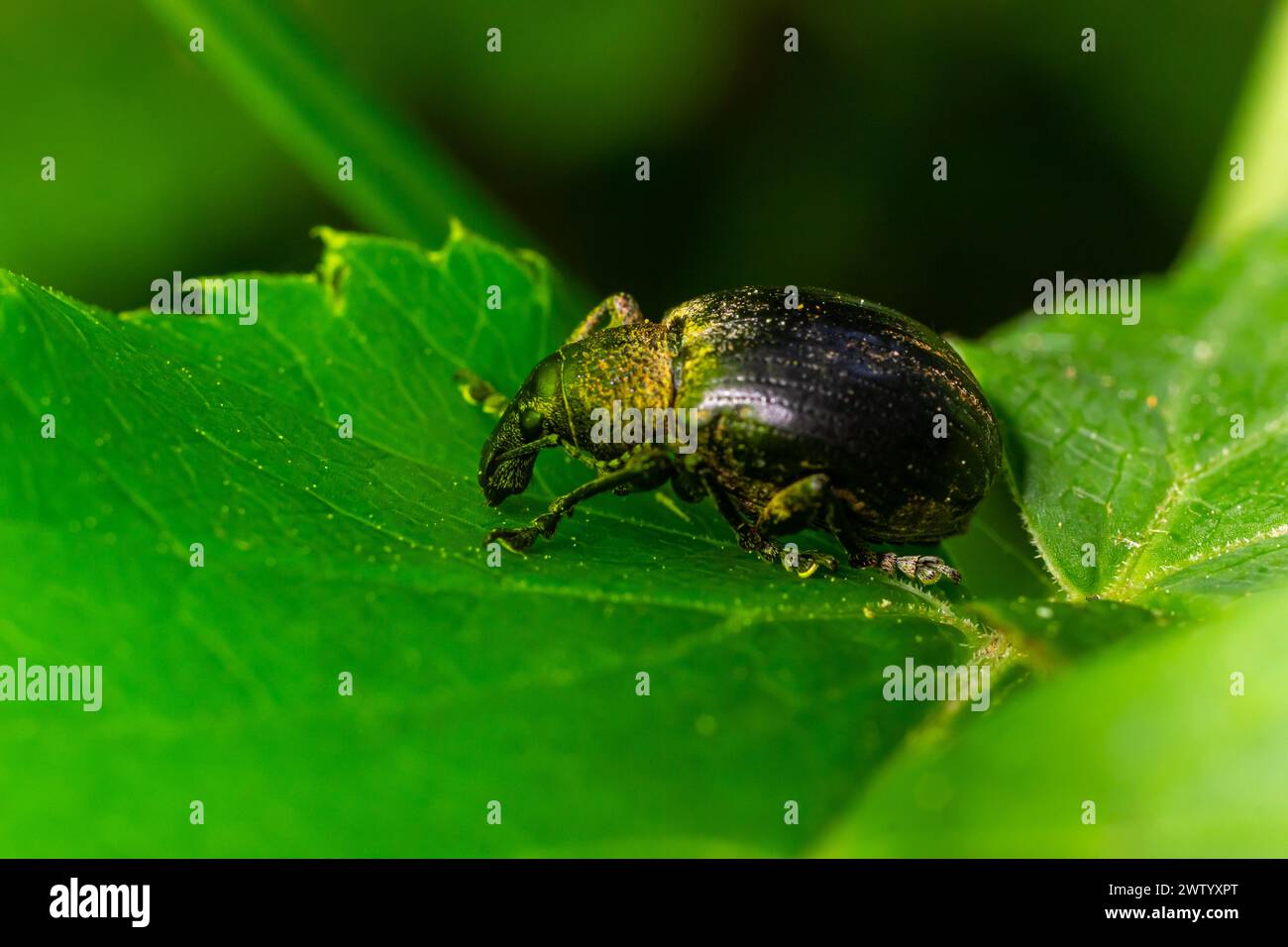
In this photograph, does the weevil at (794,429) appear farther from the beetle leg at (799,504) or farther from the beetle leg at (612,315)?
the beetle leg at (612,315)

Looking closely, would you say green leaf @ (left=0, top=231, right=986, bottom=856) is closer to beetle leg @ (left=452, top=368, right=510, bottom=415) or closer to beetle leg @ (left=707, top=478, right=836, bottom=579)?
beetle leg @ (left=707, top=478, right=836, bottom=579)

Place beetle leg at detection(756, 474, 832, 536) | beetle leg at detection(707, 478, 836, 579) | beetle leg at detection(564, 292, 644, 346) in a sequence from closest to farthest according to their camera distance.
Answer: beetle leg at detection(707, 478, 836, 579), beetle leg at detection(756, 474, 832, 536), beetle leg at detection(564, 292, 644, 346)

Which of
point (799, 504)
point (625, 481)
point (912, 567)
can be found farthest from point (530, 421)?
point (912, 567)

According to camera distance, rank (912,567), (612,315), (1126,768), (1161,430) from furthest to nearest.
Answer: (612,315)
(1161,430)
(912,567)
(1126,768)

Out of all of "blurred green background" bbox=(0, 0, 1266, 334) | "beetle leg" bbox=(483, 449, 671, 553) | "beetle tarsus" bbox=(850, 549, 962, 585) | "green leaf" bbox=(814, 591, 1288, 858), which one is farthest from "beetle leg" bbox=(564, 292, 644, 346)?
"green leaf" bbox=(814, 591, 1288, 858)

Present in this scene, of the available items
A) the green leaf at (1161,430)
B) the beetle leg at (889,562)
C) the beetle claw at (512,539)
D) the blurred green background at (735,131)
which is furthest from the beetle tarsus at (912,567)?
the blurred green background at (735,131)

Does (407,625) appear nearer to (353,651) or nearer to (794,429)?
(353,651)
